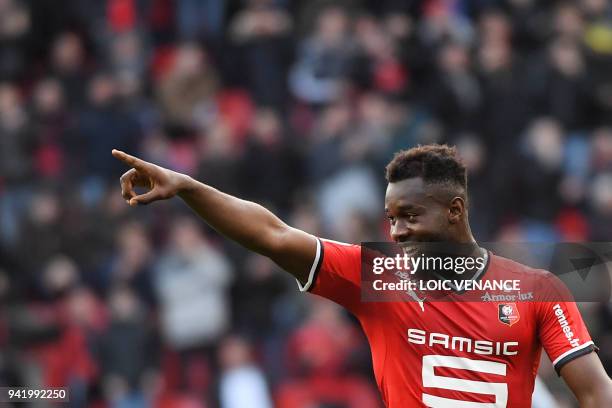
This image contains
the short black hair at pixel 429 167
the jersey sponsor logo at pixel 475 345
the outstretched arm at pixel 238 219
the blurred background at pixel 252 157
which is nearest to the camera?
the outstretched arm at pixel 238 219

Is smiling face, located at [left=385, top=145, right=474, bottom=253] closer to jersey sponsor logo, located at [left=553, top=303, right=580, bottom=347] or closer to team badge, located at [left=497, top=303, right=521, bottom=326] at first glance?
team badge, located at [left=497, top=303, right=521, bottom=326]

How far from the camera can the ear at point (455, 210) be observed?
5.15m

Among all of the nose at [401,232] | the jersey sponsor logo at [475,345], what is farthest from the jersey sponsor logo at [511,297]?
the nose at [401,232]

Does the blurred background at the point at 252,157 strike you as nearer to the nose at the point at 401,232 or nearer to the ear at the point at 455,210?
the ear at the point at 455,210

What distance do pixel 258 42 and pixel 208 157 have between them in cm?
217

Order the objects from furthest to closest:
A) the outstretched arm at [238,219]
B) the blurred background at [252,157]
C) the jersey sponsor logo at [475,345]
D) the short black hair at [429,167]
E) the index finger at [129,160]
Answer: the blurred background at [252,157], the short black hair at [429,167], the jersey sponsor logo at [475,345], the outstretched arm at [238,219], the index finger at [129,160]

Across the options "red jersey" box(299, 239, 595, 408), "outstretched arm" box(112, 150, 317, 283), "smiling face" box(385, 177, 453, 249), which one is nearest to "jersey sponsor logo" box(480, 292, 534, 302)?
"red jersey" box(299, 239, 595, 408)

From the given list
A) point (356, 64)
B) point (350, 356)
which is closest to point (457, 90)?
point (356, 64)

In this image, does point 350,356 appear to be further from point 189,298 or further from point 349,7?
point 349,7

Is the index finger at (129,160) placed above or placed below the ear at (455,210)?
above

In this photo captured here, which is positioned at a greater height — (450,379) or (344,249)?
(344,249)

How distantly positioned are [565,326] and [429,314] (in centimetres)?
54

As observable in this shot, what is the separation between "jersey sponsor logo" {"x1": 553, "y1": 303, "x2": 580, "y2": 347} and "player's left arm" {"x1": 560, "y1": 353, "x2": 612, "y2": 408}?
0.07 m

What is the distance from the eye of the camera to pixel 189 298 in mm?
11992
